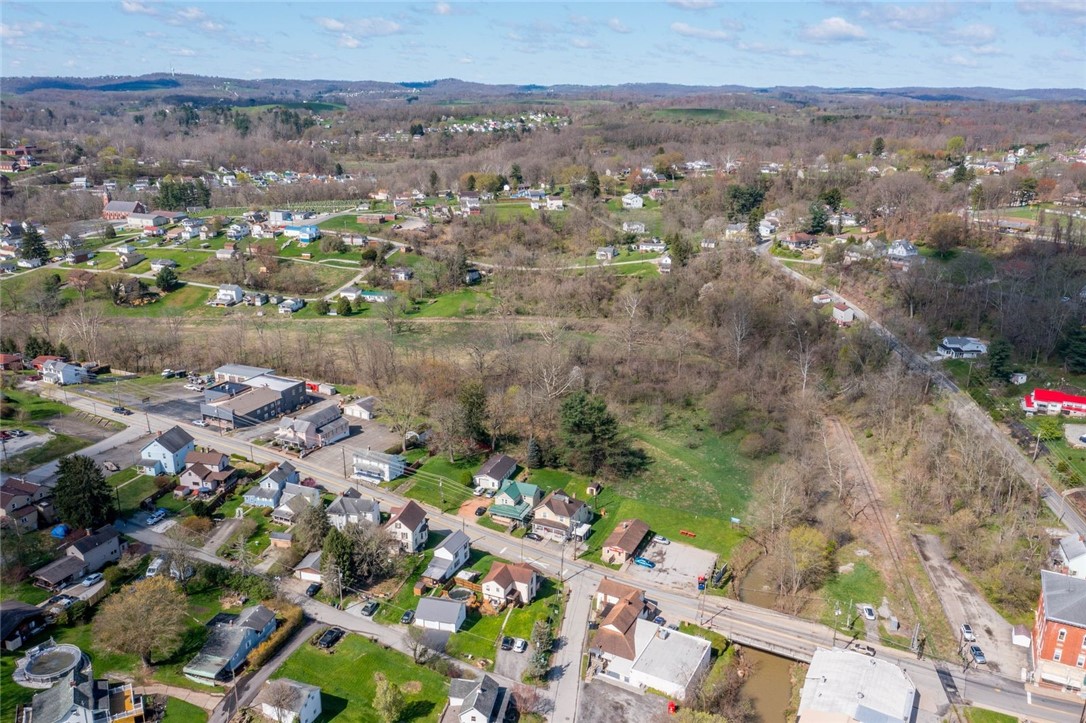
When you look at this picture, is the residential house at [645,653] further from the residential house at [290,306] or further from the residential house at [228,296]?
the residential house at [228,296]

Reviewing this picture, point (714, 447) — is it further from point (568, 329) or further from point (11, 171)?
point (11, 171)

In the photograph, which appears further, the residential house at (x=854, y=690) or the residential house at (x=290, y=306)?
the residential house at (x=290, y=306)

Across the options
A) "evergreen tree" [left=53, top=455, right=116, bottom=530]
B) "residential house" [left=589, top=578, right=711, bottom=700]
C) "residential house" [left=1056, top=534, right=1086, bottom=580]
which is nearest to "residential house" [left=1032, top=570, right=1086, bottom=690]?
"residential house" [left=1056, top=534, right=1086, bottom=580]

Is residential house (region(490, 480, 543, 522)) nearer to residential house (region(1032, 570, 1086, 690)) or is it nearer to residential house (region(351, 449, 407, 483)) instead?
residential house (region(351, 449, 407, 483))

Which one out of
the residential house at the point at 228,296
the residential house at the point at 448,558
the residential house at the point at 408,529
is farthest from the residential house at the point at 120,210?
the residential house at the point at 448,558

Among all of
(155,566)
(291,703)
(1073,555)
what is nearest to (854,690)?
(1073,555)
